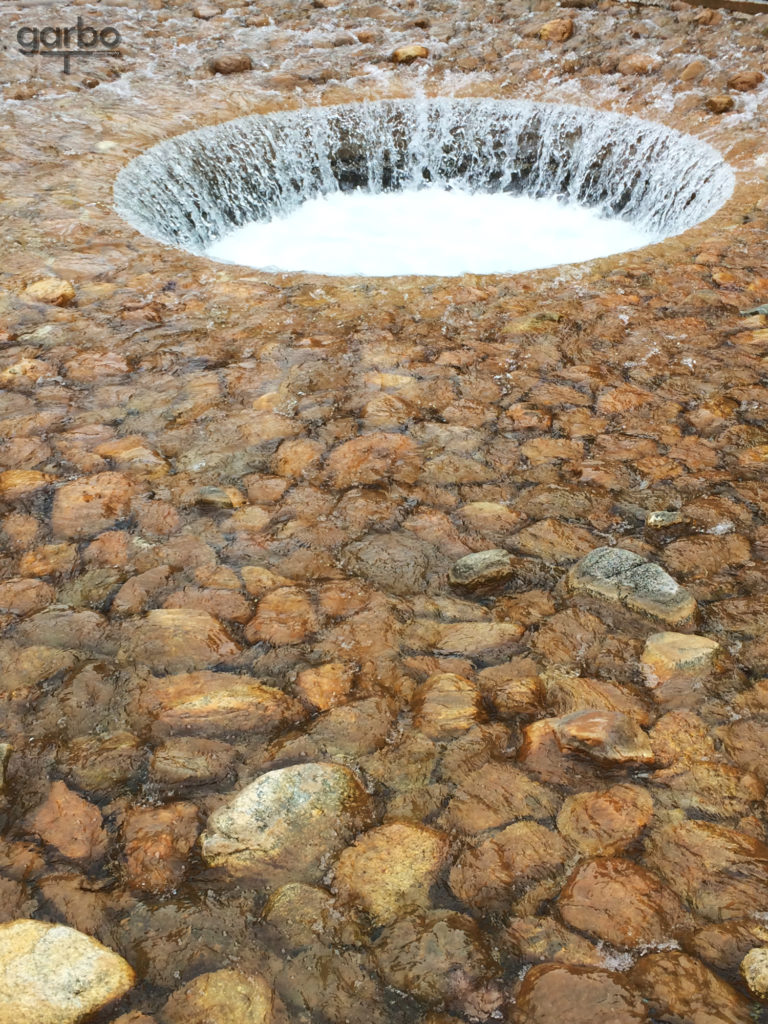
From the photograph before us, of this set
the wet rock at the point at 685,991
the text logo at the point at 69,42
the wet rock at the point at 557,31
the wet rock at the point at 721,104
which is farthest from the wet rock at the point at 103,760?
the wet rock at the point at 557,31

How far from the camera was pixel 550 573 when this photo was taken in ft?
7.55

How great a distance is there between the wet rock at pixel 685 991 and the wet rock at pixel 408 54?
297 inches

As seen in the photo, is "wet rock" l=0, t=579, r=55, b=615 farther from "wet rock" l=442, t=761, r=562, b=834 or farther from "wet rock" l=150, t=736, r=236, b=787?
"wet rock" l=442, t=761, r=562, b=834

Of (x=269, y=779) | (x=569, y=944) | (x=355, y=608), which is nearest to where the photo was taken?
(x=569, y=944)

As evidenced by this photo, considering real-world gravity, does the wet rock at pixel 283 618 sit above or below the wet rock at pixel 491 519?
below

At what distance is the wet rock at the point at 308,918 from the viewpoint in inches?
57.6

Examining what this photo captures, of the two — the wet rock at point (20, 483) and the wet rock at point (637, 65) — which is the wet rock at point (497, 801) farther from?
the wet rock at point (637, 65)

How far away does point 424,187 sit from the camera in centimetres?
687

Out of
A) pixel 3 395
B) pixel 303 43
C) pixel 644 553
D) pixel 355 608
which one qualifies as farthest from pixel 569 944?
pixel 303 43

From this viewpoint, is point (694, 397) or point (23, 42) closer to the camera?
point (694, 397)

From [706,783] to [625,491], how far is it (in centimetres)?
110

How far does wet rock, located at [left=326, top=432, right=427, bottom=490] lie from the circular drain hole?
8.86ft

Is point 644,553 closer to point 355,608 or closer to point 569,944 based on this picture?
point 355,608

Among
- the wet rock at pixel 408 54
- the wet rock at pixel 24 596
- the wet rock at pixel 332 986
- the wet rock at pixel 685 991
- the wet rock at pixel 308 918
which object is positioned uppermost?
the wet rock at pixel 408 54
